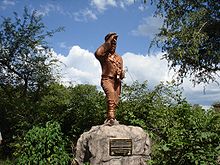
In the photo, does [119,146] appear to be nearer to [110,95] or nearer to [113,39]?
[110,95]

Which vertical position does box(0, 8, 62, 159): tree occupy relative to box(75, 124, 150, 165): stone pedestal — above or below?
above

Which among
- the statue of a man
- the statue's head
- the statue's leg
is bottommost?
the statue's leg

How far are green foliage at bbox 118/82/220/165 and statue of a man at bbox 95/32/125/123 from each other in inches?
36.2

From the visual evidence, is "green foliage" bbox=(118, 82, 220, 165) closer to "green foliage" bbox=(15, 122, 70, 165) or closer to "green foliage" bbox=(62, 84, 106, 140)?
"green foliage" bbox=(62, 84, 106, 140)

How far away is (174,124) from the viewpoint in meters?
10.2

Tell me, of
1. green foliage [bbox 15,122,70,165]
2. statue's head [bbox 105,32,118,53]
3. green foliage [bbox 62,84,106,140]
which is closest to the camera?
statue's head [bbox 105,32,118,53]

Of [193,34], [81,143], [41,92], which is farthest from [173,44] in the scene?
[81,143]

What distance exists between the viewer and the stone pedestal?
27.9 feet

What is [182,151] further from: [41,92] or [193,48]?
[41,92]

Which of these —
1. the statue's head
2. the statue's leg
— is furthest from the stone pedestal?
the statue's head

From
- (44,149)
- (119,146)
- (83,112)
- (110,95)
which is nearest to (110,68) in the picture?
(110,95)

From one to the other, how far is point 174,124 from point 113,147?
2366 mm

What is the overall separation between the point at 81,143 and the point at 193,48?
6513 millimetres

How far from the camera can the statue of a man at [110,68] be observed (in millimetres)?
9128
